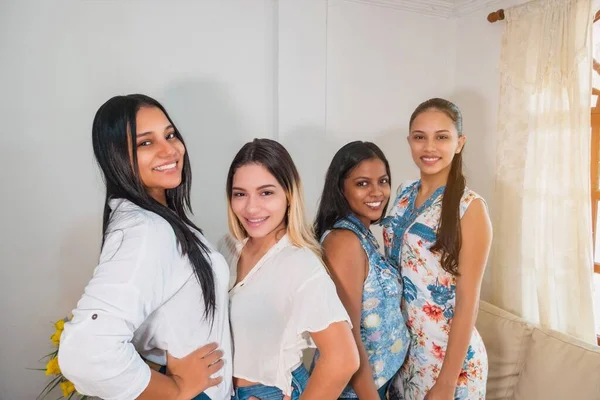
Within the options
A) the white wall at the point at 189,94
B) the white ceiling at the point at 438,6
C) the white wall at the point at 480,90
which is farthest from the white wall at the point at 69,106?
the white wall at the point at 480,90

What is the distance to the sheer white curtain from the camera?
74.8 inches

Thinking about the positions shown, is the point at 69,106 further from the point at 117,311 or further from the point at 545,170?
the point at 545,170

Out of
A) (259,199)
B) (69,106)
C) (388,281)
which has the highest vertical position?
(69,106)

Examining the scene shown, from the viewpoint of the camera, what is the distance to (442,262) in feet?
4.46

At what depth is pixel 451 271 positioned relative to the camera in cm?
136

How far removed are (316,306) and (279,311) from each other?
0.41 feet

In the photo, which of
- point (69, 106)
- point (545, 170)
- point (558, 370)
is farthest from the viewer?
point (545, 170)

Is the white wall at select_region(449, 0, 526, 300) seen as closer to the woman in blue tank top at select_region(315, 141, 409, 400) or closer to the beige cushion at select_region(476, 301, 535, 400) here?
the beige cushion at select_region(476, 301, 535, 400)

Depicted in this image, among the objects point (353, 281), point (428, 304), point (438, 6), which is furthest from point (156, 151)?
point (438, 6)

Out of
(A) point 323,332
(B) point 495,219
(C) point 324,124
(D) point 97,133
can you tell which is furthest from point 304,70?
(A) point 323,332

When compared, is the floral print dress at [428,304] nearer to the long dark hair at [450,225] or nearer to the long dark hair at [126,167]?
the long dark hair at [450,225]

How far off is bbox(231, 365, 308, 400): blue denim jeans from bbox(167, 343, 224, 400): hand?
127 millimetres

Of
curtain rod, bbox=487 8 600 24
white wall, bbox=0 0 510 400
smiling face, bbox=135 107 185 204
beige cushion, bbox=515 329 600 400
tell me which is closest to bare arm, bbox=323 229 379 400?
smiling face, bbox=135 107 185 204

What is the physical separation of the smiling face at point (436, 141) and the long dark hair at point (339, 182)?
0.15 meters
